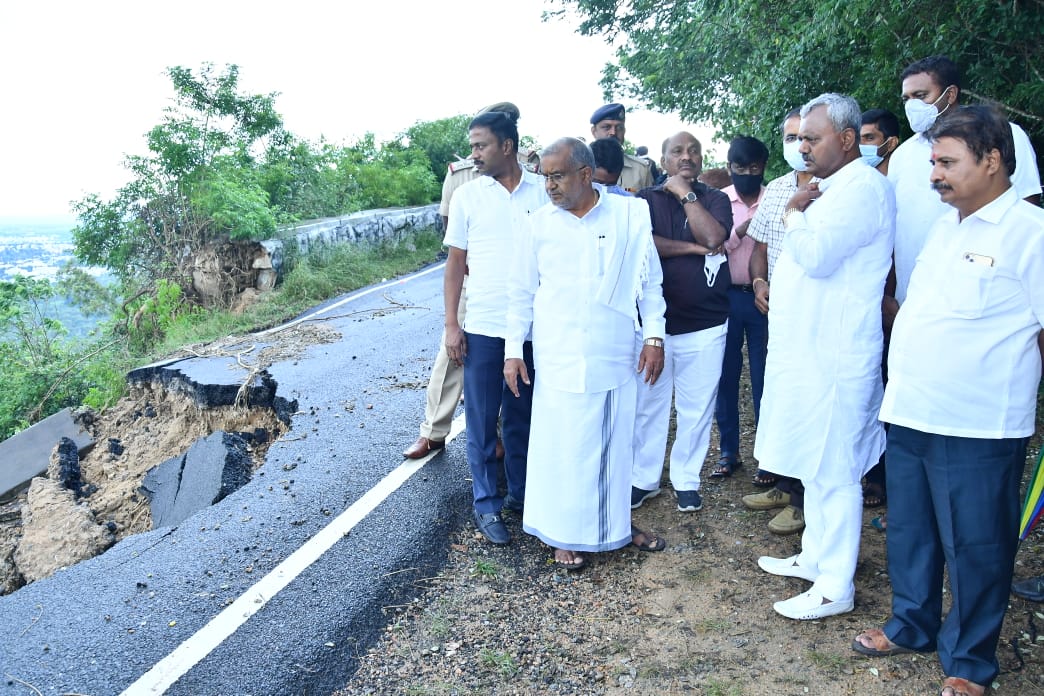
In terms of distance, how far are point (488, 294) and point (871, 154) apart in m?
2.13

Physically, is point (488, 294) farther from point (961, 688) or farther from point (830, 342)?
point (961, 688)

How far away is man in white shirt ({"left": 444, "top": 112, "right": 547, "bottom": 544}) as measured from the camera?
4.05 m

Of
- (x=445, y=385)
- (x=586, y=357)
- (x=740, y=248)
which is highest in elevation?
(x=740, y=248)

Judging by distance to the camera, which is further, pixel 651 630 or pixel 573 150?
pixel 573 150

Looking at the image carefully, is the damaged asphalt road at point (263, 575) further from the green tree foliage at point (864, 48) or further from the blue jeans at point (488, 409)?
the green tree foliage at point (864, 48)

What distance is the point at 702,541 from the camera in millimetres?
3973

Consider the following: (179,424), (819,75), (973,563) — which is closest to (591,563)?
(973,563)

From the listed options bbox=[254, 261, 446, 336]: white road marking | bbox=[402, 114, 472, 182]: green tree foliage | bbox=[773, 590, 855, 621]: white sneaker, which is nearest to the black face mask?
bbox=[773, 590, 855, 621]: white sneaker

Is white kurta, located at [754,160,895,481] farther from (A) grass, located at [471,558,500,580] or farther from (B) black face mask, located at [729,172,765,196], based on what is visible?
(A) grass, located at [471,558,500,580]

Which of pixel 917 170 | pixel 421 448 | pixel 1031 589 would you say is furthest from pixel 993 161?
pixel 421 448

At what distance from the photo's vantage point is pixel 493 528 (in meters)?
4.04

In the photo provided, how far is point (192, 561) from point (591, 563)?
1950 mm

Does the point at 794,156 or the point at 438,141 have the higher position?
the point at 438,141

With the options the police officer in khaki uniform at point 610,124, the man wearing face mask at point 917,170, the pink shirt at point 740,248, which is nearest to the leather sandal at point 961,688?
the man wearing face mask at point 917,170
